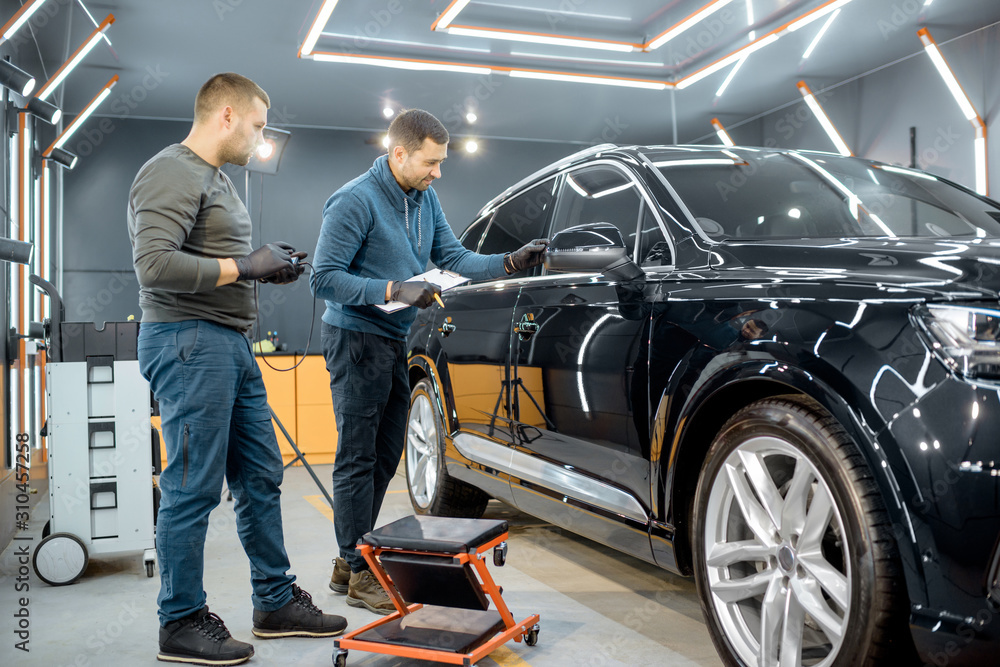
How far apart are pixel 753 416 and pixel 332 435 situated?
5.78 meters

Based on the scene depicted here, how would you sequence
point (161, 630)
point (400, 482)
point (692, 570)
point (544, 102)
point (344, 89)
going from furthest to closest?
point (544, 102)
point (344, 89)
point (400, 482)
point (161, 630)
point (692, 570)

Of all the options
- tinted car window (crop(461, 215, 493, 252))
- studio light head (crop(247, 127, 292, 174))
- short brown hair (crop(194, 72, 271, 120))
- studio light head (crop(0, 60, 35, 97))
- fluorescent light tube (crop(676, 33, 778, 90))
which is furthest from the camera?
fluorescent light tube (crop(676, 33, 778, 90))

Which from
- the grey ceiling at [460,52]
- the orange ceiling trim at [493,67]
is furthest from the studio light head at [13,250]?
the orange ceiling trim at [493,67]

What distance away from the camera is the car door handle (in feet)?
9.64

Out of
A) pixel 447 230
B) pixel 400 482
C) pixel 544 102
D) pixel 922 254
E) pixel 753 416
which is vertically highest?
pixel 544 102

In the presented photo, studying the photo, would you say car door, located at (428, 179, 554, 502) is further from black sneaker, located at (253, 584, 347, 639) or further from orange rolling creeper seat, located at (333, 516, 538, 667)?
black sneaker, located at (253, 584, 347, 639)

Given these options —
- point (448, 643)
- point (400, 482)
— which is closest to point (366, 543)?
point (448, 643)

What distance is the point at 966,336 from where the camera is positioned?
1493 millimetres

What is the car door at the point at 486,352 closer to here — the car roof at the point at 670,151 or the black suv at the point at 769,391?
the black suv at the point at 769,391

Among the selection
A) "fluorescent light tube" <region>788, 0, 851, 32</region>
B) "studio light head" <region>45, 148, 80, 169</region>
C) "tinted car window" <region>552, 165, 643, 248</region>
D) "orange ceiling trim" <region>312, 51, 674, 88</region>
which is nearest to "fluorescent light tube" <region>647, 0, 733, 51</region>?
"fluorescent light tube" <region>788, 0, 851, 32</region>

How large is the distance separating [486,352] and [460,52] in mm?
4509

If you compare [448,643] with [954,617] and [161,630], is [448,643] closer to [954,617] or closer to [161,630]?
[161,630]

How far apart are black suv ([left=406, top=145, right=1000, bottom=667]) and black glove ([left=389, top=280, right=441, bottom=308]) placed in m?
0.40

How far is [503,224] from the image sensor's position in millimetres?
3723
